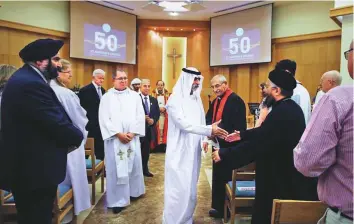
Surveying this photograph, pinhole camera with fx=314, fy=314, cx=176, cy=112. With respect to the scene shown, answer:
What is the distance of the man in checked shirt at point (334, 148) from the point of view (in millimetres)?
1177

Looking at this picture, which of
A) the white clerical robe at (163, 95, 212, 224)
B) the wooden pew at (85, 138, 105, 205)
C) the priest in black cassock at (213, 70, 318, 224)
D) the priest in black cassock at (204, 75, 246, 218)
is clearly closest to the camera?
the priest in black cassock at (213, 70, 318, 224)

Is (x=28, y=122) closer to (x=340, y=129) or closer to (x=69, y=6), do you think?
(x=340, y=129)

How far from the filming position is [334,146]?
120cm

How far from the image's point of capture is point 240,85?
30.5 feet

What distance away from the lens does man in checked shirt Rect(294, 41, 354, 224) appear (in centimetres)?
118

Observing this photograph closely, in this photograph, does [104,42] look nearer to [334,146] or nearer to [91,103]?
[91,103]

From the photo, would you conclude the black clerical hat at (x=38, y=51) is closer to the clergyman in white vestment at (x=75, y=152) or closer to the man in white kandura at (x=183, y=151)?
the clergyman in white vestment at (x=75, y=152)

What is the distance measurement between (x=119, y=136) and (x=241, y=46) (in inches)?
245

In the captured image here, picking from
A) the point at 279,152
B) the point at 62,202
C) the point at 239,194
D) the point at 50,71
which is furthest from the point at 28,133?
the point at 239,194

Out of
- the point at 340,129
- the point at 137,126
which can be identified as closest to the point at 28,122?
the point at 340,129

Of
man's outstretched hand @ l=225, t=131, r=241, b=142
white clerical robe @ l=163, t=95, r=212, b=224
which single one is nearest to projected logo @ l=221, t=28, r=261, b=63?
white clerical robe @ l=163, t=95, r=212, b=224

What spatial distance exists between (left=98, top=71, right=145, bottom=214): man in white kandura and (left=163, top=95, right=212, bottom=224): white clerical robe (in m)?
0.76

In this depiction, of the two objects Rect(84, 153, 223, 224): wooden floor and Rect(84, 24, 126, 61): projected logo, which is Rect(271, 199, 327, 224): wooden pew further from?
Rect(84, 24, 126, 61): projected logo

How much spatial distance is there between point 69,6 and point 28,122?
7034 mm
